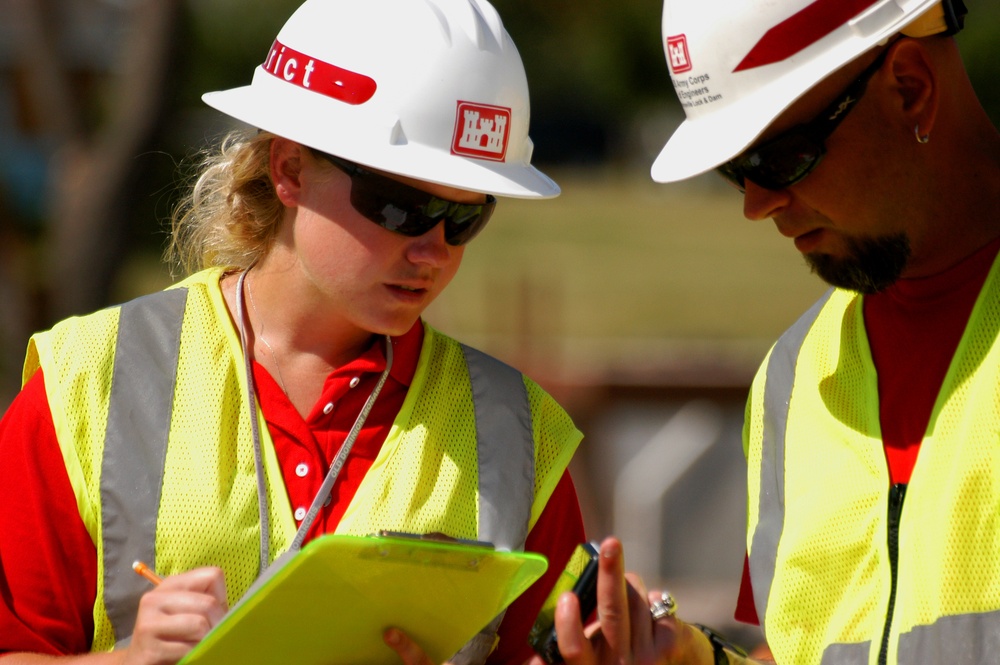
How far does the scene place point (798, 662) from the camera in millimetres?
2953

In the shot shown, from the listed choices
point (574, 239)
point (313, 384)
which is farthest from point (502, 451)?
point (574, 239)

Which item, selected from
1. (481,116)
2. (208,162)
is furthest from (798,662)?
(208,162)

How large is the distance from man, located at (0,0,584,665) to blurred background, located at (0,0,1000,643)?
102 centimetres

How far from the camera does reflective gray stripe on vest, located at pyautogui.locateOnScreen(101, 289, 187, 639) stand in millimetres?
2875

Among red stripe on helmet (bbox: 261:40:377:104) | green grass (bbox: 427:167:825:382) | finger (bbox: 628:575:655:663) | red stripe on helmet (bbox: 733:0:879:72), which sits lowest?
green grass (bbox: 427:167:825:382)

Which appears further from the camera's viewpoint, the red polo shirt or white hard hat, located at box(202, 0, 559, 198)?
white hard hat, located at box(202, 0, 559, 198)

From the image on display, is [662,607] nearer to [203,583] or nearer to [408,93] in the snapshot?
[203,583]

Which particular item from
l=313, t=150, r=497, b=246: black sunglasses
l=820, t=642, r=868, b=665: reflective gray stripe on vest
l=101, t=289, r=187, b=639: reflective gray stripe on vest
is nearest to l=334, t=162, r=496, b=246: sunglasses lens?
l=313, t=150, r=497, b=246: black sunglasses

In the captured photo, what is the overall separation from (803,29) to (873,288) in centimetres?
61

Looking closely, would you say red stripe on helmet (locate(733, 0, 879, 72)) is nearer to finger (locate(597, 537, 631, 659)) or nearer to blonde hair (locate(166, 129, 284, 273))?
finger (locate(597, 537, 631, 659))

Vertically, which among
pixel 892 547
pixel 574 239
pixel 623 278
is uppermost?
pixel 892 547

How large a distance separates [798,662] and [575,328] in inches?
729

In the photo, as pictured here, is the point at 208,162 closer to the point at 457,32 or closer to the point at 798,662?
the point at 457,32

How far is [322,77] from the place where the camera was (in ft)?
10.4
